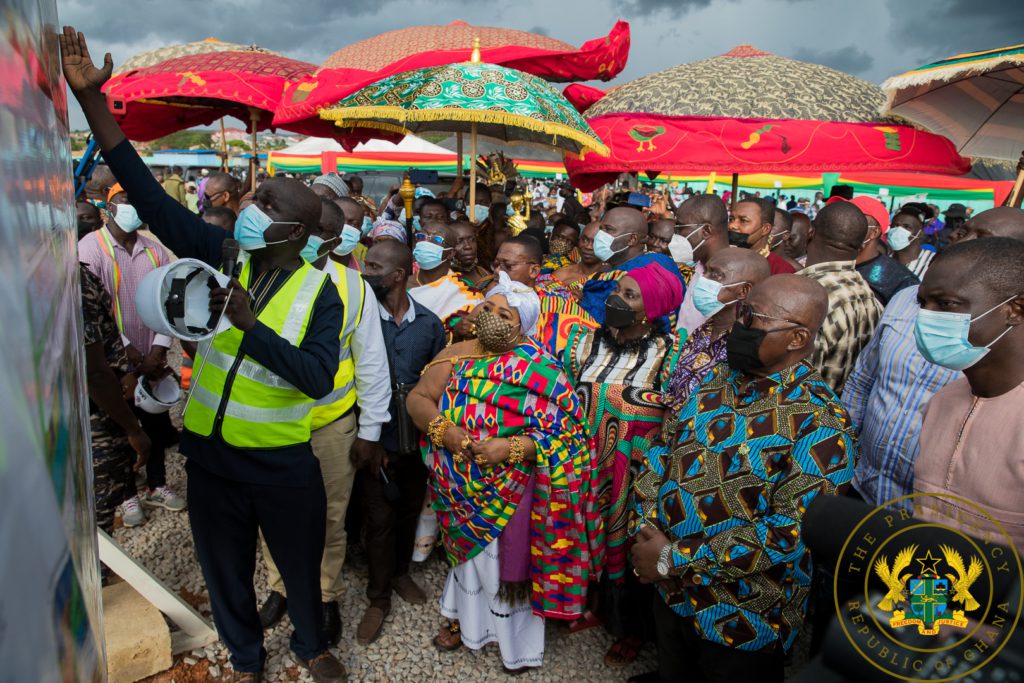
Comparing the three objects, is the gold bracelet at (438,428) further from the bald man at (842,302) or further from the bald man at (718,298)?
the bald man at (842,302)

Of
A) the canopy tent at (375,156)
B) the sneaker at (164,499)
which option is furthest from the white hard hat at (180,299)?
the canopy tent at (375,156)

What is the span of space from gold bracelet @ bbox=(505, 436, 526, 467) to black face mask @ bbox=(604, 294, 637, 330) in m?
0.79

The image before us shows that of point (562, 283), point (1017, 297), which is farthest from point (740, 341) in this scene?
point (562, 283)

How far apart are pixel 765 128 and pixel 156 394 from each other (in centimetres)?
494

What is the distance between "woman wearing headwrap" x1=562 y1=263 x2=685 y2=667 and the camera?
311cm

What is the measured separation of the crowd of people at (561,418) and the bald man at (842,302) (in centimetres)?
2

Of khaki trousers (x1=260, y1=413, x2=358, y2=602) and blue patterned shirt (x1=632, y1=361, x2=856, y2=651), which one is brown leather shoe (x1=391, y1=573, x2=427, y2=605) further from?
blue patterned shirt (x1=632, y1=361, x2=856, y2=651)

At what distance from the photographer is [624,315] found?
313 cm

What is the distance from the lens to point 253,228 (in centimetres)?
236

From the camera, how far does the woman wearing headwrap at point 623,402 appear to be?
311 centimetres

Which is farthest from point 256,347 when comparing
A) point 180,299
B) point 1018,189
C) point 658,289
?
point 1018,189

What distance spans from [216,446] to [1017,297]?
8.74 feet

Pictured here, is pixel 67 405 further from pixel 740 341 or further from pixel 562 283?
pixel 562 283

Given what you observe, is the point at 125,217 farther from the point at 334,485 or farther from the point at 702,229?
the point at 702,229
